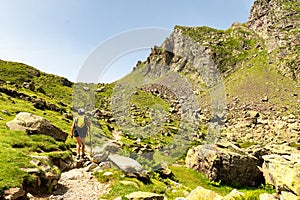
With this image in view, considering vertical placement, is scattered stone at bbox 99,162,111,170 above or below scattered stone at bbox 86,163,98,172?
above

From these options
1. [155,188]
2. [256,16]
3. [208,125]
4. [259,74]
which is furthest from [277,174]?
[256,16]

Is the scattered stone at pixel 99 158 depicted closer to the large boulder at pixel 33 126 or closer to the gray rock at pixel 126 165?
the gray rock at pixel 126 165

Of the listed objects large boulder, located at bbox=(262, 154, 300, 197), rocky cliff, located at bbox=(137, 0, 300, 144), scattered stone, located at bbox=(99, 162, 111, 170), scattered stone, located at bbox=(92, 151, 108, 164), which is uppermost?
rocky cliff, located at bbox=(137, 0, 300, 144)

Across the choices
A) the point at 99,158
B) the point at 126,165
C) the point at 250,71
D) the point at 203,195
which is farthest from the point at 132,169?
the point at 250,71

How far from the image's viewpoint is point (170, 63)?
7815 inches

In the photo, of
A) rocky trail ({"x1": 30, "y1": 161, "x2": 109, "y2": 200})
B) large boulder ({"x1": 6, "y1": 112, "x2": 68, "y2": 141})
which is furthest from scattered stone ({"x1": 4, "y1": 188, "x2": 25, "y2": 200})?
large boulder ({"x1": 6, "y1": 112, "x2": 68, "y2": 141})

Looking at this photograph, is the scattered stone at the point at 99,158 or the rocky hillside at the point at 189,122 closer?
the rocky hillside at the point at 189,122

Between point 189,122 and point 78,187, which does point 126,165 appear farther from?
point 189,122

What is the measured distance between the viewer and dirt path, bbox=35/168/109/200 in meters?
11.6

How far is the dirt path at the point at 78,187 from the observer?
38.0 ft

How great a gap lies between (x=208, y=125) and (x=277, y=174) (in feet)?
210

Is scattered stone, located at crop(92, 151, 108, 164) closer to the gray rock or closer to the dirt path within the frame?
the gray rock

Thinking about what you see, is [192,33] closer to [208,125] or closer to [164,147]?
[208,125]

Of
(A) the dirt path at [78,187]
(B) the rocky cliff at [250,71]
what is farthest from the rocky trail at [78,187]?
(B) the rocky cliff at [250,71]
